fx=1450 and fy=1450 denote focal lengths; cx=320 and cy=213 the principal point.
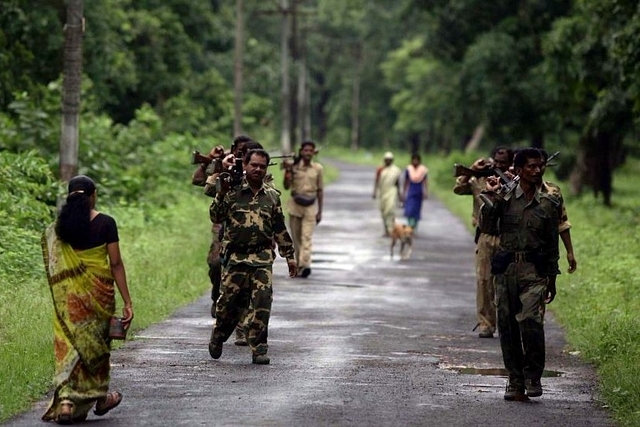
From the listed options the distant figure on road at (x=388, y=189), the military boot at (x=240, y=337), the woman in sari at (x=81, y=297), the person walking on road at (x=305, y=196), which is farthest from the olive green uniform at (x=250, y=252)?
the distant figure on road at (x=388, y=189)

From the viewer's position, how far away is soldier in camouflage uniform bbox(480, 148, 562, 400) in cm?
1102

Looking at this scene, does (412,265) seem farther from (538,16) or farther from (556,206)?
(538,16)

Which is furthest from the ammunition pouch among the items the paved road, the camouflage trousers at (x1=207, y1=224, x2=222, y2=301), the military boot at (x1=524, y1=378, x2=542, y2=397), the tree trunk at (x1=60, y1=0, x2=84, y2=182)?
the tree trunk at (x1=60, y1=0, x2=84, y2=182)

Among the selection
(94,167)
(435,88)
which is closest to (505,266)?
(94,167)

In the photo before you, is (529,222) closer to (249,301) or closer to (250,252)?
(250,252)

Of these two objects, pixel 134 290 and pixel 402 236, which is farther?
pixel 402 236

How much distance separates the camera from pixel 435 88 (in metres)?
70.3

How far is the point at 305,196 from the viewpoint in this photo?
67.7ft

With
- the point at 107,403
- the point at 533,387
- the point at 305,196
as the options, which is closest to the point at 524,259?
the point at 533,387

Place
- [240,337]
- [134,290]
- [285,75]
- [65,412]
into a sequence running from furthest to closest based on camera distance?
1. [285,75]
2. [134,290]
3. [240,337]
4. [65,412]

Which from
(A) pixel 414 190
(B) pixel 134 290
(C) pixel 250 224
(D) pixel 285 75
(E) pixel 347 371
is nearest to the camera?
(E) pixel 347 371

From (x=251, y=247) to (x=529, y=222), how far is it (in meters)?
2.69

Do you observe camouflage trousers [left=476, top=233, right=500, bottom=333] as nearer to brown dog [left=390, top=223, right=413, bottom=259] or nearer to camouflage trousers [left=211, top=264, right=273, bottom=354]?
camouflage trousers [left=211, top=264, right=273, bottom=354]

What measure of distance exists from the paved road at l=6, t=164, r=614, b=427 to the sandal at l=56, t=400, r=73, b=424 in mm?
223
